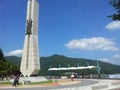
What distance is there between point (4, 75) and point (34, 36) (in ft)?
112

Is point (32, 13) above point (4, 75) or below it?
above

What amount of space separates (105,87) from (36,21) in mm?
25786

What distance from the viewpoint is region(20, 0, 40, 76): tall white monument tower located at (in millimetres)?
41625

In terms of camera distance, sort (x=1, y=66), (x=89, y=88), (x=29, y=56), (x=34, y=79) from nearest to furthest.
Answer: (x=89, y=88) < (x=34, y=79) < (x=29, y=56) < (x=1, y=66)

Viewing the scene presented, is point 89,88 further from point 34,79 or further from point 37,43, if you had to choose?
point 37,43

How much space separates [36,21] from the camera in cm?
4438

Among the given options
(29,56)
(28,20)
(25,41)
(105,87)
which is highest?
(28,20)

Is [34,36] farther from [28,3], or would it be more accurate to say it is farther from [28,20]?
[28,3]

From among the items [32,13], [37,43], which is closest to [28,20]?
[32,13]

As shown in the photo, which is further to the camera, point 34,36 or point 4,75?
point 4,75

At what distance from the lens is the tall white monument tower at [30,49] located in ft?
137

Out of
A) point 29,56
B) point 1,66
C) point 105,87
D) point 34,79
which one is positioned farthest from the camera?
point 1,66

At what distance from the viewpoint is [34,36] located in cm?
4294

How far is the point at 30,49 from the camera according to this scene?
42.0 meters
